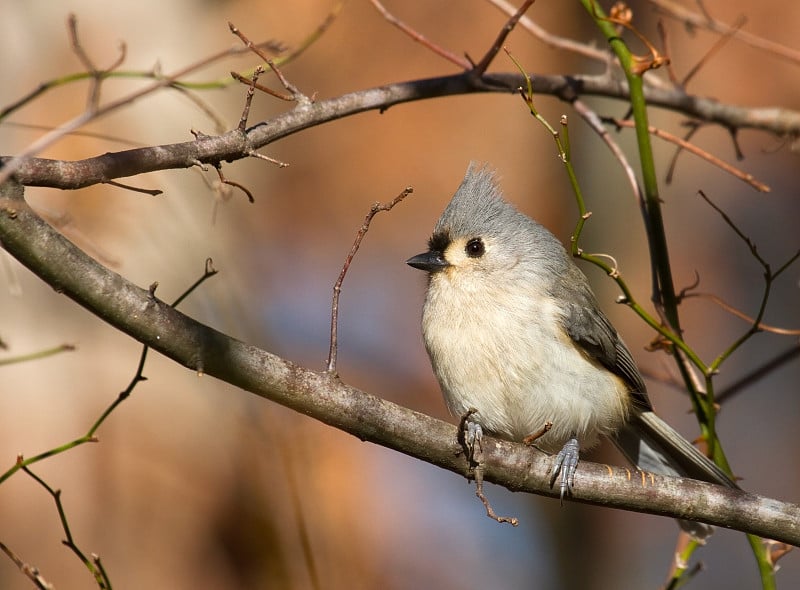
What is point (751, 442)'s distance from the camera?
5.79m

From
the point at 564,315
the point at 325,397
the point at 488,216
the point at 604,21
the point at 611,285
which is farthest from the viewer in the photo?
the point at 611,285

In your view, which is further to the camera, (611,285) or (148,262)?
(611,285)

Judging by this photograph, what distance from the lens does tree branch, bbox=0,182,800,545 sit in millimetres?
1698

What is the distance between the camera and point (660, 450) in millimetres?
3186

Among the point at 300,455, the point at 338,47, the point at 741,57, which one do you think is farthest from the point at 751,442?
the point at 338,47

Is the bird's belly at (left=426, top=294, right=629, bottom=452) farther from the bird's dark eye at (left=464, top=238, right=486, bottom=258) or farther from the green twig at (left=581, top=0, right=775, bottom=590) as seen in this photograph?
the green twig at (left=581, top=0, right=775, bottom=590)

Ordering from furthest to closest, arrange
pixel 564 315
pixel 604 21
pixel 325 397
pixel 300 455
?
pixel 300 455, pixel 564 315, pixel 604 21, pixel 325 397

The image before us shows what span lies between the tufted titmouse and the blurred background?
0.93 m

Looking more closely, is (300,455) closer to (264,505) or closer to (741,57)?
(264,505)

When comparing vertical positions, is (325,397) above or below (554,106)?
below

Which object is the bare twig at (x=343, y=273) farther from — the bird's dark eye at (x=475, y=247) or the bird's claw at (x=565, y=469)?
the bird's dark eye at (x=475, y=247)

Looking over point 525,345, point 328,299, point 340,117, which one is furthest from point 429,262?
point 328,299

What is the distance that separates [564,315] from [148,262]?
8.28 feet

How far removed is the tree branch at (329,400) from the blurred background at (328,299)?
54.8 inches
